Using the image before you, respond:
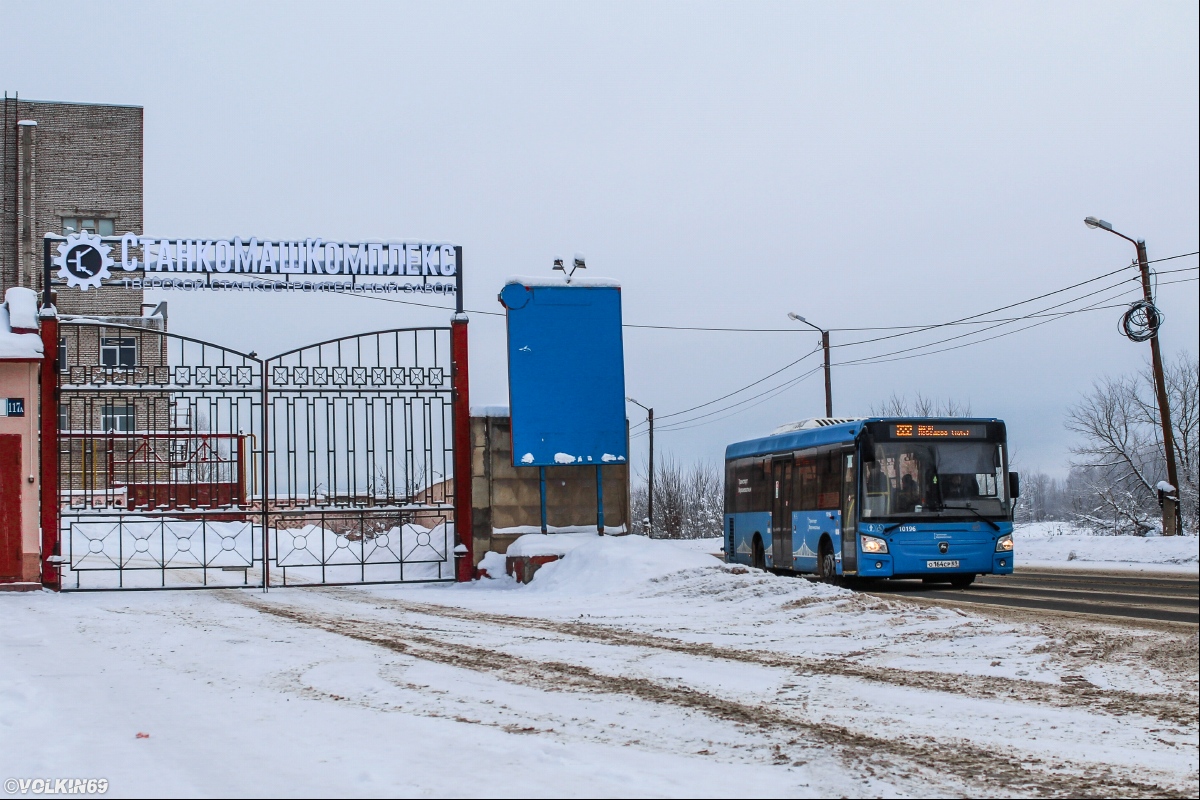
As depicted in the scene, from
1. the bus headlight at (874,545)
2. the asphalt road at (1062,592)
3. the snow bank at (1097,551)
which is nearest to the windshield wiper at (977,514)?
the asphalt road at (1062,592)

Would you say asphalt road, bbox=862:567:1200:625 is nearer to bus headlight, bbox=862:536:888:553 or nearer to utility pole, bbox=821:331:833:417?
bus headlight, bbox=862:536:888:553

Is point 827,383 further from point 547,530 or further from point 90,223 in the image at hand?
point 90,223

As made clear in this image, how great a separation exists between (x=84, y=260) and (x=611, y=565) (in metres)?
10.0

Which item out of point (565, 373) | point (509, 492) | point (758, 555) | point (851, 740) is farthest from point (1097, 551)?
point (851, 740)

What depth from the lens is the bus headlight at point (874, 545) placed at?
17.8 metres

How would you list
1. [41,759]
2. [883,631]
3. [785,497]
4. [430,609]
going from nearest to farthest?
1. [41,759]
2. [883,631]
3. [430,609]
4. [785,497]

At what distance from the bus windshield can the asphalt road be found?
1.24 metres

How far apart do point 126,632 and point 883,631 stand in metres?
7.98

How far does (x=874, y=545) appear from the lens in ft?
58.7

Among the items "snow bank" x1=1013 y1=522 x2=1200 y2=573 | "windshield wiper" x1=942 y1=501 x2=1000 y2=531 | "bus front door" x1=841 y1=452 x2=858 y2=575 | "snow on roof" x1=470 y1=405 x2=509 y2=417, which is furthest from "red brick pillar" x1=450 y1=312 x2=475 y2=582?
"snow bank" x1=1013 y1=522 x2=1200 y2=573

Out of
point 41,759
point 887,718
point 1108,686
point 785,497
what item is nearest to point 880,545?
point 785,497

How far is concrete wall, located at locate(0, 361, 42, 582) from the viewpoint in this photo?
18.7m

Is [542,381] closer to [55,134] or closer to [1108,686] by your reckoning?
[1108,686]

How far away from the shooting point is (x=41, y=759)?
6.34 metres
